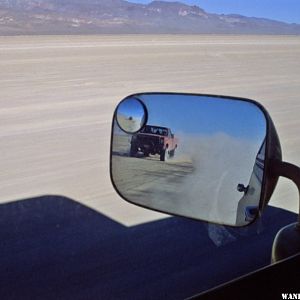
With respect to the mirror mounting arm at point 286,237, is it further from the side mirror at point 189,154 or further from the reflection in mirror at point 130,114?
the reflection in mirror at point 130,114

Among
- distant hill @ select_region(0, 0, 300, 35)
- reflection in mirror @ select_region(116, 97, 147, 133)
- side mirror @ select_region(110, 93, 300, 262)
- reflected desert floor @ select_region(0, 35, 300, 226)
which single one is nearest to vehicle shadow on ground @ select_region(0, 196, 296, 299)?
reflected desert floor @ select_region(0, 35, 300, 226)

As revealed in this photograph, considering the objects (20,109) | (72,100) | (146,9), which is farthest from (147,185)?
(146,9)

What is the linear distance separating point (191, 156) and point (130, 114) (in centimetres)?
35

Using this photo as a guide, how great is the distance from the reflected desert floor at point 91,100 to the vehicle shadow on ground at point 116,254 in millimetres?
389

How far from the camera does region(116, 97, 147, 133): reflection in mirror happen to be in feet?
8.19

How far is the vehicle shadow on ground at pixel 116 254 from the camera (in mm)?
3812

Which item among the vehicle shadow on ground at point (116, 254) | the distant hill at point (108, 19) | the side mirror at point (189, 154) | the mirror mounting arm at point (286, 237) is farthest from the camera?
the distant hill at point (108, 19)

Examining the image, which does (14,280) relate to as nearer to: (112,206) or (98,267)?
(98,267)

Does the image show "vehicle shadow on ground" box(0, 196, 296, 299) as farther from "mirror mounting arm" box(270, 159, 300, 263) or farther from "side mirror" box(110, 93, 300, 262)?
"mirror mounting arm" box(270, 159, 300, 263)

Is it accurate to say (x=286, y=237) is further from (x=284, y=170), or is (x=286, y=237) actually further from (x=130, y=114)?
(x=130, y=114)

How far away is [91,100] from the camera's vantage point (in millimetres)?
12664

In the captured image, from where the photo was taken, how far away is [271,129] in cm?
196

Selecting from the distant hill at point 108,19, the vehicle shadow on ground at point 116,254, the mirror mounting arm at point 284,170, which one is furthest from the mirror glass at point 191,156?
the distant hill at point 108,19

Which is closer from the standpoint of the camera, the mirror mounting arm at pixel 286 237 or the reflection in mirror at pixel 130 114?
the mirror mounting arm at pixel 286 237
